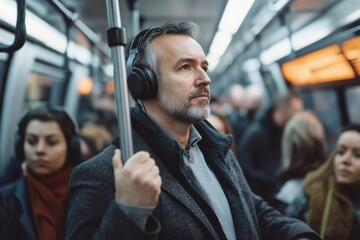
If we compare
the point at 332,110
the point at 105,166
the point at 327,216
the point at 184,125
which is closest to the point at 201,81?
the point at 184,125

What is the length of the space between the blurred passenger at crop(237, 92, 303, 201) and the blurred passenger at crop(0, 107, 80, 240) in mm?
2151

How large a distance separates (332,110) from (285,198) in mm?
2416

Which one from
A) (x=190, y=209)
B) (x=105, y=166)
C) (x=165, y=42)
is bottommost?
(x=190, y=209)

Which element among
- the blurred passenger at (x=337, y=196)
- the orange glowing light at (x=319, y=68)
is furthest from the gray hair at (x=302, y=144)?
the orange glowing light at (x=319, y=68)

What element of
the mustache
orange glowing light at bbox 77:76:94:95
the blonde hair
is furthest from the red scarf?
orange glowing light at bbox 77:76:94:95

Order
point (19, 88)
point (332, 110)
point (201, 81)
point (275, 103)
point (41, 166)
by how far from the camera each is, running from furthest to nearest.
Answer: point (332, 110) → point (275, 103) → point (19, 88) → point (41, 166) → point (201, 81)

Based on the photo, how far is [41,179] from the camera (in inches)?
85.0

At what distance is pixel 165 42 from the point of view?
157 cm

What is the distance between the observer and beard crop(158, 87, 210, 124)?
1495 millimetres

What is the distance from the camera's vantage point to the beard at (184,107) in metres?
1.50

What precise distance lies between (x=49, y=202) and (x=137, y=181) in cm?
123

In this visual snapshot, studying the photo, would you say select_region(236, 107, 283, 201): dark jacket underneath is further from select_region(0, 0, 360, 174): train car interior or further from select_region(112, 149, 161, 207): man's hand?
select_region(112, 149, 161, 207): man's hand

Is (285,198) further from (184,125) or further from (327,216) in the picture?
(184,125)

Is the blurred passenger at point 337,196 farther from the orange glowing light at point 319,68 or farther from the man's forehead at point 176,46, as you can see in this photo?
the man's forehead at point 176,46
